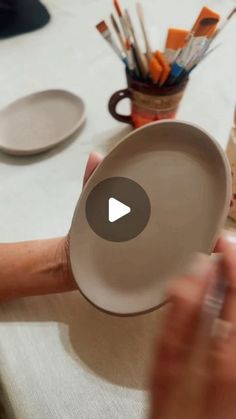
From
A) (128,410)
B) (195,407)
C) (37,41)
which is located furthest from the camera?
(37,41)

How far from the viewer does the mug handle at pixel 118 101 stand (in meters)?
0.55

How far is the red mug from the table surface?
0.06m

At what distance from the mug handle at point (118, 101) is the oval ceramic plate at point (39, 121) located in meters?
0.06

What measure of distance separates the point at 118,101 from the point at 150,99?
5cm

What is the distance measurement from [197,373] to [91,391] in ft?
0.57

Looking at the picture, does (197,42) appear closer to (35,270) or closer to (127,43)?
(127,43)

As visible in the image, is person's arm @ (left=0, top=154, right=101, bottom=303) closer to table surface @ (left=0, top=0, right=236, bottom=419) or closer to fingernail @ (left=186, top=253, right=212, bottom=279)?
table surface @ (left=0, top=0, right=236, bottom=419)

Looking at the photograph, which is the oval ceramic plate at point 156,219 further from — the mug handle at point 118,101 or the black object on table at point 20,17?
the black object on table at point 20,17

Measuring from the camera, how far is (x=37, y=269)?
433 millimetres

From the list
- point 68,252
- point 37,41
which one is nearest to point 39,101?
point 37,41

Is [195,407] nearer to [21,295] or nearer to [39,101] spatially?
[21,295]

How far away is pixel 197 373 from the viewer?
0.72 ft
